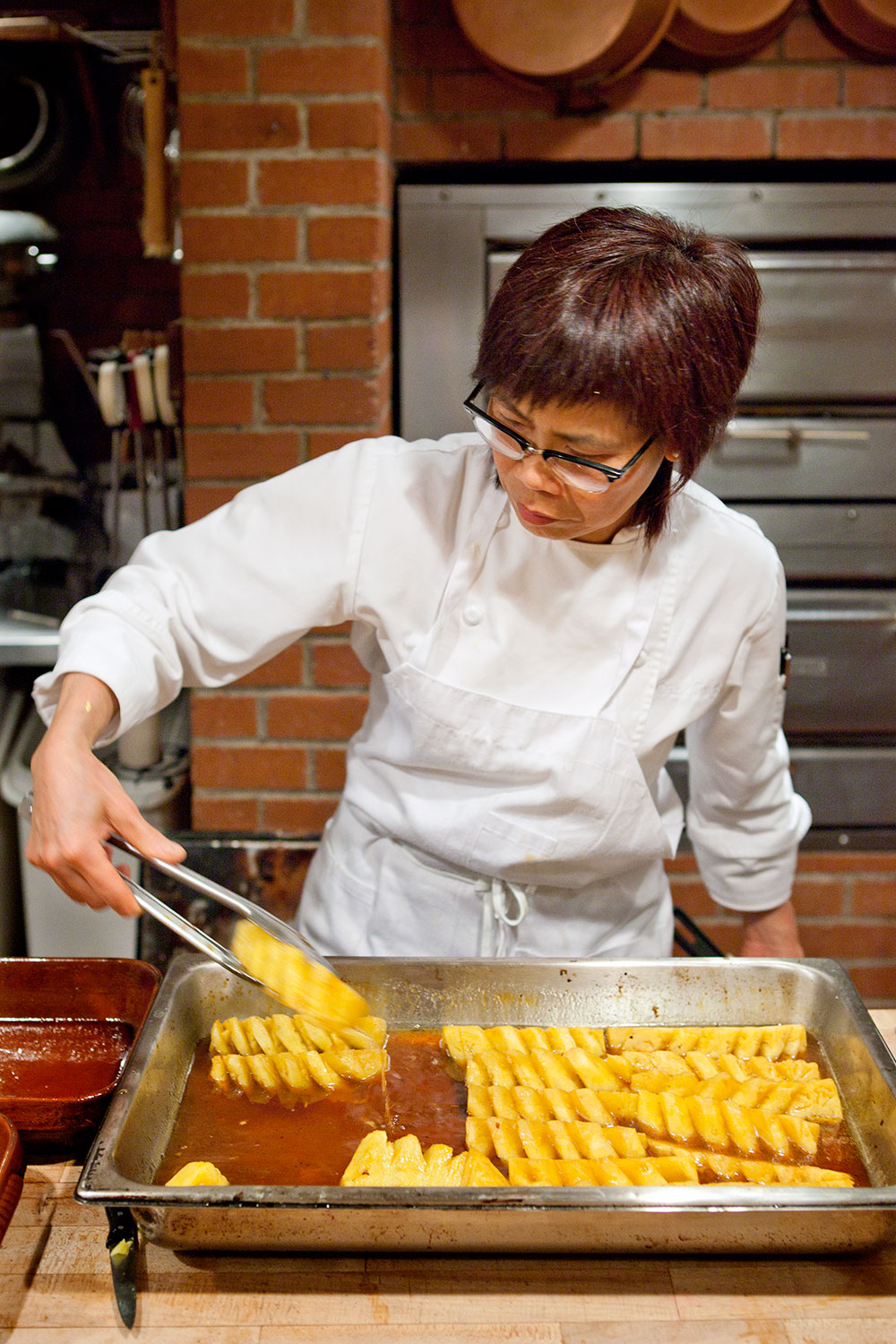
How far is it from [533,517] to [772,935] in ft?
3.11

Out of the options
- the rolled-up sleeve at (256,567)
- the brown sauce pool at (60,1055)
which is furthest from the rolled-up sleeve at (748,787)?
the brown sauce pool at (60,1055)

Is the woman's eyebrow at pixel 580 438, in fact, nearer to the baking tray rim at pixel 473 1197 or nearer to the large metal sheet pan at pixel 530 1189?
the large metal sheet pan at pixel 530 1189

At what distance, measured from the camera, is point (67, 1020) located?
1535mm

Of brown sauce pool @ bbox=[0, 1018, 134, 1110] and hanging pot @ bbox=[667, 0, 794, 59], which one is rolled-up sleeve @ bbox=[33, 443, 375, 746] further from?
hanging pot @ bbox=[667, 0, 794, 59]

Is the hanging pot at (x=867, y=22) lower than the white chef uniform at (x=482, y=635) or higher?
higher

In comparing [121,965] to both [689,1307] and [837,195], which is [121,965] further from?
[837,195]

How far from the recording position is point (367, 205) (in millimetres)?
2428

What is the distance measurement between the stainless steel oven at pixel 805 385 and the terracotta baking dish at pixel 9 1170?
196 centimetres

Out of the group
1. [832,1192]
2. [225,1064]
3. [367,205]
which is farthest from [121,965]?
[367,205]

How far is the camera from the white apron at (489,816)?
1.72m

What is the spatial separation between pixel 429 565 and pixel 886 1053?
887mm

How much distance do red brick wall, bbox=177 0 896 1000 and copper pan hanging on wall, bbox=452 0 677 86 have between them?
144mm

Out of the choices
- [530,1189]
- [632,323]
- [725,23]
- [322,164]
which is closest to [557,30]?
[725,23]

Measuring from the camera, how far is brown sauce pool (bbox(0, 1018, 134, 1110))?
1405mm
